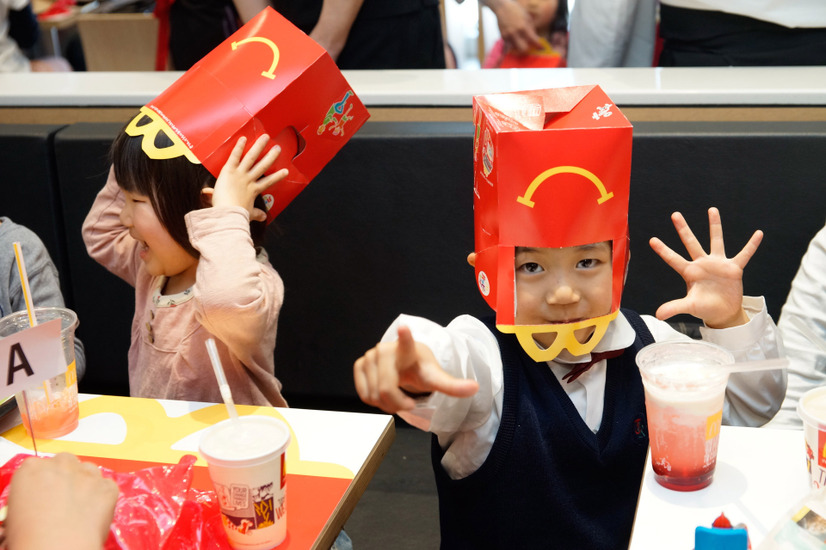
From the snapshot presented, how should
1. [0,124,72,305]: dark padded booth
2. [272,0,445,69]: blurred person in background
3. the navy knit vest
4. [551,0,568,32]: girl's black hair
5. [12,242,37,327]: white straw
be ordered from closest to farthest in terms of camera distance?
[12,242,37,327]: white straw < the navy knit vest < [0,124,72,305]: dark padded booth < [272,0,445,69]: blurred person in background < [551,0,568,32]: girl's black hair

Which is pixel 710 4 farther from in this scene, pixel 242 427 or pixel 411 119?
pixel 242 427

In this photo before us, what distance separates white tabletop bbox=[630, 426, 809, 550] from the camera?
99cm

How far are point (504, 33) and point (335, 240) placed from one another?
0.84 meters

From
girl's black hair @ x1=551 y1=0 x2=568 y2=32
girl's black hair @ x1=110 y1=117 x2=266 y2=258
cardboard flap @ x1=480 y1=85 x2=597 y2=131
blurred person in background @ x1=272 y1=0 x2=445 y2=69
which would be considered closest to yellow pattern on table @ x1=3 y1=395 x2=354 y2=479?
girl's black hair @ x1=110 y1=117 x2=266 y2=258

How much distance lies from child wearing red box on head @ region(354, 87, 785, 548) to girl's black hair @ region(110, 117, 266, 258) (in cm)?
54

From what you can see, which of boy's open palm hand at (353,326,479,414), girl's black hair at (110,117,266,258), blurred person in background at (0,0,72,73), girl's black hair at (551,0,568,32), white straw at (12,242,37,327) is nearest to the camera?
boy's open palm hand at (353,326,479,414)

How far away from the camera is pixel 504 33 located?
259 centimetres

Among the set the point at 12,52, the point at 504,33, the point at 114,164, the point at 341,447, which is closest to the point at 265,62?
the point at 114,164

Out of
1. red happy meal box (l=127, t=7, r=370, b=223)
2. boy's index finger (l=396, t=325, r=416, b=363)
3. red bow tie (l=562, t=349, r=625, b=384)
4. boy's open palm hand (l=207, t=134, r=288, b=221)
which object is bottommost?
red bow tie (l=562, t=349, r=625, b=384)

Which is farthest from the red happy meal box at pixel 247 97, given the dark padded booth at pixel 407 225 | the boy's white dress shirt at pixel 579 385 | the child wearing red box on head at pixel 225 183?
the dark padded booth at pixel 407 225

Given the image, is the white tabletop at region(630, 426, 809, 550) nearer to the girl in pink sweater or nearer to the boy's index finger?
the boy's index finger

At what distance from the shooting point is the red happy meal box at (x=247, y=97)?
1416 mm

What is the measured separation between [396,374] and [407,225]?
1225 millimetres

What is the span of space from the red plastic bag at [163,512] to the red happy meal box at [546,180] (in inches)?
18.4
